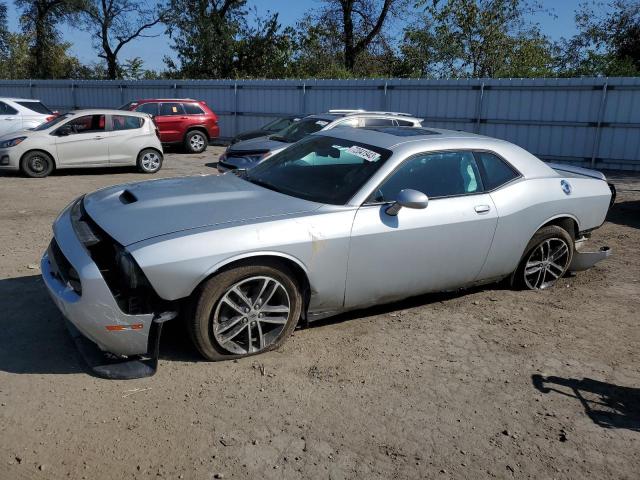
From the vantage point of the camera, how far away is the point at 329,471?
9.46 feet

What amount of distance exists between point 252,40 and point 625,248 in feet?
90.1

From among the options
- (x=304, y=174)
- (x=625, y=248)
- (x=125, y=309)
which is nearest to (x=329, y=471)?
(x=125, y=309)

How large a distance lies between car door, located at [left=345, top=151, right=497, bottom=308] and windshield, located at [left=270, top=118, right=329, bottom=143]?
629 cm

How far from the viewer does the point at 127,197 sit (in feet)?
13.9

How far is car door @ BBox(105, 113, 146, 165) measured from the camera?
12164 millimetres

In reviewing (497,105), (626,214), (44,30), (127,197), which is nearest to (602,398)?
(127,197)

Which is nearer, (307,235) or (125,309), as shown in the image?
(125,309)

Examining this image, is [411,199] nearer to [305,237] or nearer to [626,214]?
[305,237]

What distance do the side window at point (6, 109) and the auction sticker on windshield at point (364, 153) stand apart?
12.9 metres

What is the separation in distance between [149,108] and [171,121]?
0.72 m

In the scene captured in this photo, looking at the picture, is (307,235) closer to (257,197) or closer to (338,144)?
(257,197)

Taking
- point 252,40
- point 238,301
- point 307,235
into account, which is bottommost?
point 238,301

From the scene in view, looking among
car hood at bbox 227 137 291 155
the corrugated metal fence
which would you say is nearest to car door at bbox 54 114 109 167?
car hood at bbox 227 137 291 155

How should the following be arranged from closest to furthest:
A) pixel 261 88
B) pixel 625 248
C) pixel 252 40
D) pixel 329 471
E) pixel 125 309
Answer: pixel 329 471 < pixel 125 309 < pixel 625 248 < pixel 261 88 < pixel 252 40
